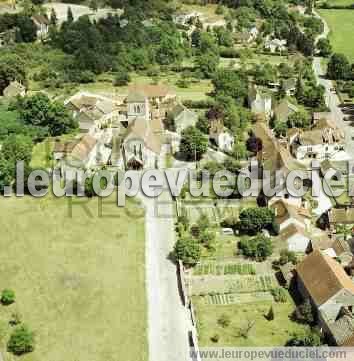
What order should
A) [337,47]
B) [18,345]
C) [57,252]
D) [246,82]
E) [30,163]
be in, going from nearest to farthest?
[18,345] < [57,252] < [30,163] < [246,82] < [337,47]

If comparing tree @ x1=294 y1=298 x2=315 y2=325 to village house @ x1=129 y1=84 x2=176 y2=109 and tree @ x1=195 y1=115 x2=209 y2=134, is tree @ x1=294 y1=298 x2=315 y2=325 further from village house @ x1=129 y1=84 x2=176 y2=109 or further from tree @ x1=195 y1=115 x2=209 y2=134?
village house @ x1=129 y1=84 x2=176 y2=109

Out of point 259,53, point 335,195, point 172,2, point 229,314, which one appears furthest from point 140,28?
point 229,314

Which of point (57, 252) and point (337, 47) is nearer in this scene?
point (57, 252)

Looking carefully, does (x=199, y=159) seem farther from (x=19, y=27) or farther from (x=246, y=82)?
(x=19, y=27)

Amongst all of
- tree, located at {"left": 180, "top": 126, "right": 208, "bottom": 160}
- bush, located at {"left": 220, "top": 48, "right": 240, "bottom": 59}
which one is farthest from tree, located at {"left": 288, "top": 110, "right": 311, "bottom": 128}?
bush, located at {"left": 220, "top": 48, "right": 240, "bottom": 59}

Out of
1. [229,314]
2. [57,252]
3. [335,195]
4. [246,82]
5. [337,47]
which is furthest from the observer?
[337,47]

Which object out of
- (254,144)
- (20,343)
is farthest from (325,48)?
(20,343)

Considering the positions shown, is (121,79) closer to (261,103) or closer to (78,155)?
(261,103)
